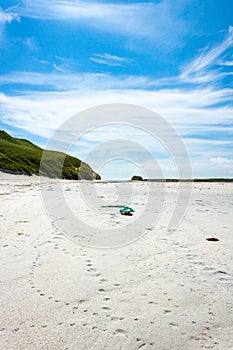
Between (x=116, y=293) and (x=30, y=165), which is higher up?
(x=30, y=165)

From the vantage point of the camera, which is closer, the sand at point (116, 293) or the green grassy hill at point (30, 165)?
the sand at point (116, 293)

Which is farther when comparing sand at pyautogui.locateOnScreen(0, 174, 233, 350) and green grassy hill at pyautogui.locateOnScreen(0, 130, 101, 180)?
green grassy hill at pyautogui.locateOnScreen(0, 130, 101, 180)

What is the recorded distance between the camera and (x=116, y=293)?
11.6 ft

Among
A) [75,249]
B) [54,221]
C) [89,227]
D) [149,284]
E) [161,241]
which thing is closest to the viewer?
[149,284]

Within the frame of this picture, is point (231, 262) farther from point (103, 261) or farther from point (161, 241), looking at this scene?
point (103, 261)

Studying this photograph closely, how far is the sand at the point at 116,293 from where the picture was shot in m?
2.64

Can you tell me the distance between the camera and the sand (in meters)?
2.64

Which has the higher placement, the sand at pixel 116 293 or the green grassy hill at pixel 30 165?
the green grassy hill at pixel 30 165

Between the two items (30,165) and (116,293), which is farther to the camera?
(30,165)

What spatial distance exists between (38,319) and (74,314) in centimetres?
35

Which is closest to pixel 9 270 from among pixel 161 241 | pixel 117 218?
pixel 161 241

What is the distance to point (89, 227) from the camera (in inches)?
288

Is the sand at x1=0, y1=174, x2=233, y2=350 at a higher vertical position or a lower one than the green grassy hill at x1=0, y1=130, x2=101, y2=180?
lower

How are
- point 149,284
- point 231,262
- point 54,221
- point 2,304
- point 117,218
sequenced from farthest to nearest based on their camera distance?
point 117,218 < point 54,221 < point 231,262 < point 149,284 < point 2,304
